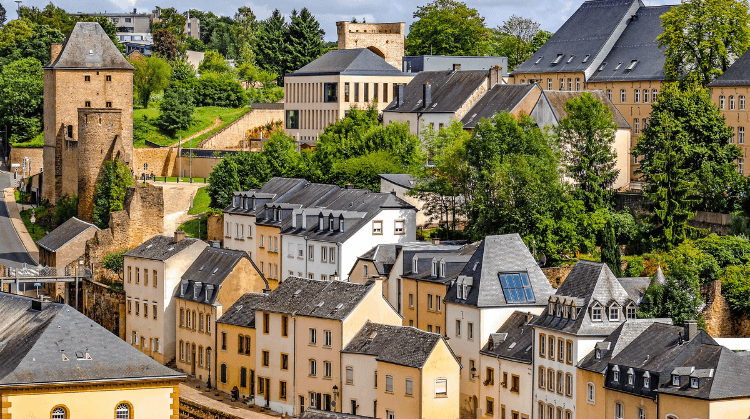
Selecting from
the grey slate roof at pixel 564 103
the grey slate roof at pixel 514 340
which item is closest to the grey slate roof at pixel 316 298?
the grey slate roof at pixel 514 340

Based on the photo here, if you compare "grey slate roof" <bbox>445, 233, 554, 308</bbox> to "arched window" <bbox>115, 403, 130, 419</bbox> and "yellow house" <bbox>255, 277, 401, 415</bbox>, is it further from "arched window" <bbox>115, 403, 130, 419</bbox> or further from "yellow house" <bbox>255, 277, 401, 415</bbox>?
"arched window" <bbox>115, 403, 130, 419</bbox>

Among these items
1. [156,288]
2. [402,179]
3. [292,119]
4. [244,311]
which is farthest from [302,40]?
[244,311]

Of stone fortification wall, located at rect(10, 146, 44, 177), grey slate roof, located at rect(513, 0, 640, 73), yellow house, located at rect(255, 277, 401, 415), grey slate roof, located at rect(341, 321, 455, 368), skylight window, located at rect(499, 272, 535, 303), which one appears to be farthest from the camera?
stone fortification wall, located at rect(10, 146, 44, 177)

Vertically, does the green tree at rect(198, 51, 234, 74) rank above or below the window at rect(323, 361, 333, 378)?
above

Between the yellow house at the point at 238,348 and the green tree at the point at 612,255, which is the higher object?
the green tree at the point at 612,255

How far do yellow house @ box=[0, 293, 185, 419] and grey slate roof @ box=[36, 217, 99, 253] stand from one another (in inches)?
1571

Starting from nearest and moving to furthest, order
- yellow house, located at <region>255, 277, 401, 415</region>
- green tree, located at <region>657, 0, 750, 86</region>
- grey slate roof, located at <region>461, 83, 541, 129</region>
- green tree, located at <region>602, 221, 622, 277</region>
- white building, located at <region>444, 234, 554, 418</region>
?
white building, located at <region>444, 234, 554, 418</region>
yellow house, located at <region>255, 277, 401, 415</region>
green tree, located at <region>602, 221, 622, 277</region>
green tree, located at <region>657, 0, 750, 86</region>
grey slate roof, located at <region>461, 83, 541, 129</region>

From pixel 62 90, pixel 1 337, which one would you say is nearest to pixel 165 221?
pixel 62 90

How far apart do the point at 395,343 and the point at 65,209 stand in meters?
43.2

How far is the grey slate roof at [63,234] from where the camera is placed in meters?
86.1

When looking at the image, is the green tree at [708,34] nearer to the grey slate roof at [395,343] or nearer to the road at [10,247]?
the grey slate roof at [395,343]

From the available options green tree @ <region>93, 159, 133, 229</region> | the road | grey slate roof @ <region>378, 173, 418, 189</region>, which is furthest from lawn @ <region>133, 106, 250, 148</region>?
grey slate roof @ <region>378, 173, 418, 189</region>

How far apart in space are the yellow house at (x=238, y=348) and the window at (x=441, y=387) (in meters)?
11.8

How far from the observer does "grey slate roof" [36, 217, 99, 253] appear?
86.1m
